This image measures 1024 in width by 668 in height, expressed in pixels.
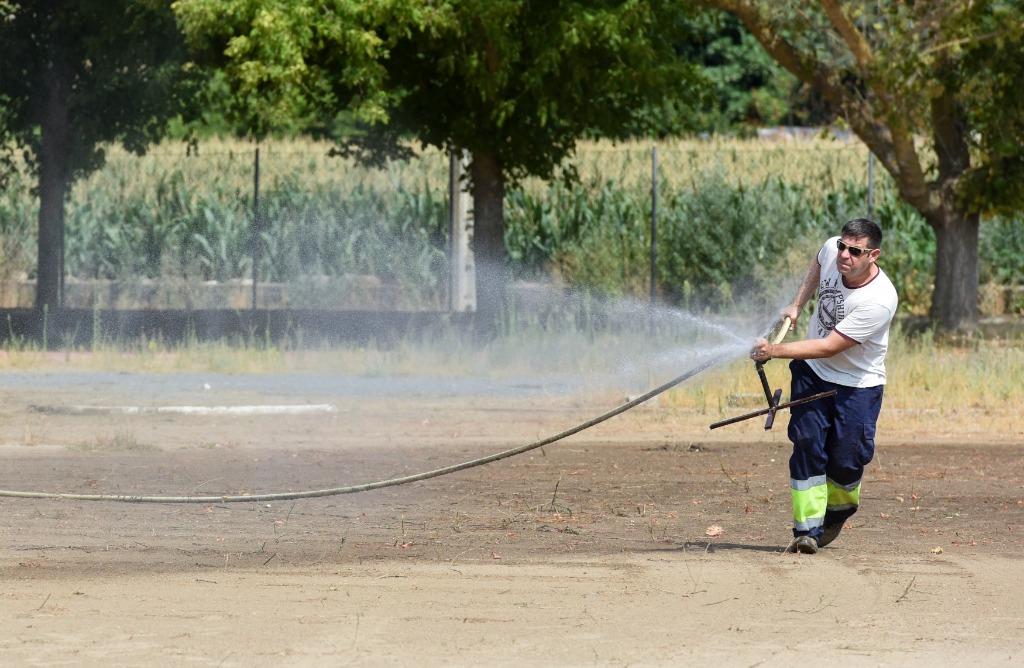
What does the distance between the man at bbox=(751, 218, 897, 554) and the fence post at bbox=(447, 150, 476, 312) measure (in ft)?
41.7

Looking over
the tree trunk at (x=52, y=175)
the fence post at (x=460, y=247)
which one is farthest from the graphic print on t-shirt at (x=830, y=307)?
the tree trunk at (x=52, y=175)

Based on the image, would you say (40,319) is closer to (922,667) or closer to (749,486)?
(749,486)

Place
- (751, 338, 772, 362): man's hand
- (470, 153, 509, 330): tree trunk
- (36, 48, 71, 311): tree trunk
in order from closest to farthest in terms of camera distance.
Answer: (751, 338, 772, 362): man's hand
(470, 153, 509, 330): tree trunk
(36, 48, 71, 311): tree trunk

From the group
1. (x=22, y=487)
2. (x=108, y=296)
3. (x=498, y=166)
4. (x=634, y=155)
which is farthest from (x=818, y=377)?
(x=634, y=155)

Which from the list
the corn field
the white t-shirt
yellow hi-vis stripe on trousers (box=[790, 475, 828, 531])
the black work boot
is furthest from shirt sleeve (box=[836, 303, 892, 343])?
the corn field

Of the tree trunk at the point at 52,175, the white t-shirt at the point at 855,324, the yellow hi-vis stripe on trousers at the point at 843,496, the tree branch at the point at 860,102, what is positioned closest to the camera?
the white t-shirt at the point at 855,324

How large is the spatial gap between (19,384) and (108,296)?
10742 mm

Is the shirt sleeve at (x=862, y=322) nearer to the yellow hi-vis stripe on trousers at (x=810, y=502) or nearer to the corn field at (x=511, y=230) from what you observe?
the yellow hi-vis stripe on trousers at (x=810, y=502)

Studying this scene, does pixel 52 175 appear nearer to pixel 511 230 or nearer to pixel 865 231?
pixel 511 230

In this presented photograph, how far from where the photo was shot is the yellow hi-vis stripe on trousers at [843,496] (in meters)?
7.87

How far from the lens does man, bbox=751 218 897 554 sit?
758 centimetres

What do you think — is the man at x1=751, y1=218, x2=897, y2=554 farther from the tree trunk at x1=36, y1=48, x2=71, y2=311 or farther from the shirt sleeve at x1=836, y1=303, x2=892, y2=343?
the tree trunk at x1=36, y1=48, x2=71, y2=311

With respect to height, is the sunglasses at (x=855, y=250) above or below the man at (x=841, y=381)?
above

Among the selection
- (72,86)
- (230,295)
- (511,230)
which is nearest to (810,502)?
(72,86)
